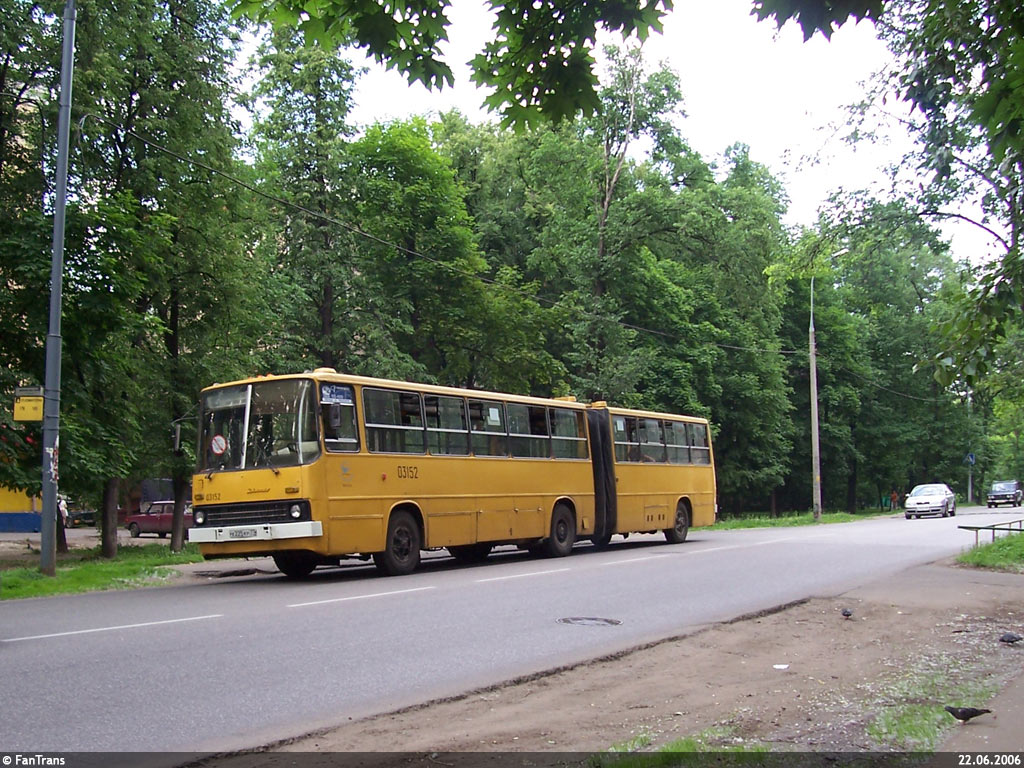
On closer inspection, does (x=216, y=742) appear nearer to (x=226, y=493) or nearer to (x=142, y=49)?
(x=226, y=493)

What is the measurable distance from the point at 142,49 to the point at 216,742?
21.9 metres

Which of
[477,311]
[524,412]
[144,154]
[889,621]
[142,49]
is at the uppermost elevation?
[142,49]

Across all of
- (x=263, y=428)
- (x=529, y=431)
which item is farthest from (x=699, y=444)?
(x=263, y=428)

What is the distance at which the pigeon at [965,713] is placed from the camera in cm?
605

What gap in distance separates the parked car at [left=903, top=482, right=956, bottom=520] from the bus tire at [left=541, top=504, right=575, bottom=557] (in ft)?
95.0

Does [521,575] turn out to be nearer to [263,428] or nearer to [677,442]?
[263,428]

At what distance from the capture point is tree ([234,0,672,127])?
6.38 m

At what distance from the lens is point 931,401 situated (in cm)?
6588

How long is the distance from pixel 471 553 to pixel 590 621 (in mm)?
9350

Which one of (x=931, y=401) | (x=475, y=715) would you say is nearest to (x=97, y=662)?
(x=475, y=715)

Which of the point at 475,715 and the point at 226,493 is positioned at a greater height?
the point at 226,493

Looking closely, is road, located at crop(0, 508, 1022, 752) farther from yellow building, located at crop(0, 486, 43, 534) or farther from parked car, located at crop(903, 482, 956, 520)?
yellow building, located at crop(0, 486, 43, 534)

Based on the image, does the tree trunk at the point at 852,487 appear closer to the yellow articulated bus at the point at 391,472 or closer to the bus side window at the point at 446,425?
the yellow articulated bus at the point at 391,472

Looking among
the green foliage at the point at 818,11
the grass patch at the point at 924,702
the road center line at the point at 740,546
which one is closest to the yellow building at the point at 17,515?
the road center line at the point at 740,546
